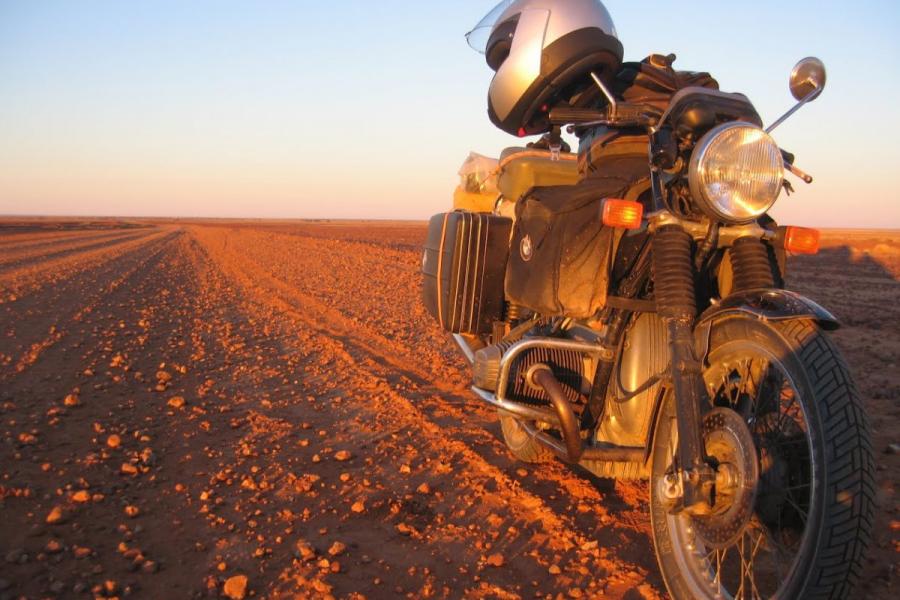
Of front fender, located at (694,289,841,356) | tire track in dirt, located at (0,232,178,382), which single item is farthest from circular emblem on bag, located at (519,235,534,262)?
tire track in dirt, located at (0,232,178,382)

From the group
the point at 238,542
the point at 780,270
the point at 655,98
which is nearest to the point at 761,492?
the point at 780,270

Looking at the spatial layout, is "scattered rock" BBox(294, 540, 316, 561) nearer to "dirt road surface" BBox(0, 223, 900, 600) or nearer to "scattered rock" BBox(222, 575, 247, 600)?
"dirt road surface" BBox(0, 223, 900, 600)

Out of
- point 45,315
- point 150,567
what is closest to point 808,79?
point 150,567

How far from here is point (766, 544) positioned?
2025mm

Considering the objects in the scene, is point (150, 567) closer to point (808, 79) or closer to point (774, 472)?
point (774, 472)

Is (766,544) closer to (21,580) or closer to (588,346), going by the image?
(588,346)

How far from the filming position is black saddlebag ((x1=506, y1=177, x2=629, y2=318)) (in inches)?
105

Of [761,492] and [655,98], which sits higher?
[655,98]

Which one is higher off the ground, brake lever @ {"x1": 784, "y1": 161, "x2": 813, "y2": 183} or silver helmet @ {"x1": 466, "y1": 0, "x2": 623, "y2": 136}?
silver helmet @ {"x1": 466, "y1": 0, "x2": 623, "y2": 136}

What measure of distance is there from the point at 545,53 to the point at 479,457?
2.11 m

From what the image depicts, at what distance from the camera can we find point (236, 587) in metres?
2.40

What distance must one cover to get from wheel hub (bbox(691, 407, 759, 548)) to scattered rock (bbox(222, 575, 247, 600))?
155 centimetres

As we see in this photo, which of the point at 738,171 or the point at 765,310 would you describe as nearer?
the point at 765,310

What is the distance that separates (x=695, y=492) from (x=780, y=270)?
0.87 meters
